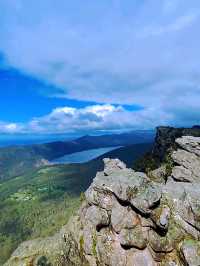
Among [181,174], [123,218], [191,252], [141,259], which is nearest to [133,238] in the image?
[141,259]

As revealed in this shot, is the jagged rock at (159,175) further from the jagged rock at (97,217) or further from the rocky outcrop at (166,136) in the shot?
the rocky outcrop at (166,136)

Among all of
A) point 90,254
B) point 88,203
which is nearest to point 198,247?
point 90,254

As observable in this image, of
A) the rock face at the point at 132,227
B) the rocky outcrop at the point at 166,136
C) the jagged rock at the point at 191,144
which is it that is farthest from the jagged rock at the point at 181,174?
the rocky outcrop at the point at 166,136

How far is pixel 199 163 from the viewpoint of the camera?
271 ft

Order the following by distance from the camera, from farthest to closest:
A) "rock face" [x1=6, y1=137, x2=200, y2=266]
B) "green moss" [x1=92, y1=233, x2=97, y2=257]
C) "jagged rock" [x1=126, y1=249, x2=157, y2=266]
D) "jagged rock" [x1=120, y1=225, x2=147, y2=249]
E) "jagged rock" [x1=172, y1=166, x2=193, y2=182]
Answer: "jagged rock" [x1=172, y1=166, x2=193, y2=182] → "green moss" [x1=92, y1=233, x2=97, y2=257] → "jagged rock" [x1=120, y1=225, x2=147, y2=249] → "jagged rock" [x1=126, y1=249, x2=157, y2=266] → "rock face" [x1=6, y1=137, x2=200, y2=266]

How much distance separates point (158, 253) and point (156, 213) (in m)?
6.36

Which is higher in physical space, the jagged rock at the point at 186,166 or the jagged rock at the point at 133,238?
the jagged rock at the point at 186,166

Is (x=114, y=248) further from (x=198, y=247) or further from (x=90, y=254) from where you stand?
(x=198, y=247)

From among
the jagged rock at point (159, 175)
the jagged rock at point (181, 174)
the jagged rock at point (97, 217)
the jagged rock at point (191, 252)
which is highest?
the jagged rock at point (181, 174)

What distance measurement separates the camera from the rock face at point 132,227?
165 feet

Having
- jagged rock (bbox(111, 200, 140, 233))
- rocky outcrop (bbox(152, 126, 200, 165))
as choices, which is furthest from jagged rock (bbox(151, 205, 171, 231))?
rocky outcrop (bbox(152, 126, 200, 165))

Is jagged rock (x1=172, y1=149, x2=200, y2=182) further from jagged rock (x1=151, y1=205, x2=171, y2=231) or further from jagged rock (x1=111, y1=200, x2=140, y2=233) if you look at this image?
jagged rock (x1=111, y1=200, x2=140, y2=233)

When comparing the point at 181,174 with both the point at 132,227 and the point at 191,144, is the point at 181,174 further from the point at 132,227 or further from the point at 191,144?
the point at 132,227

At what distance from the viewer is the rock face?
50219 mm
